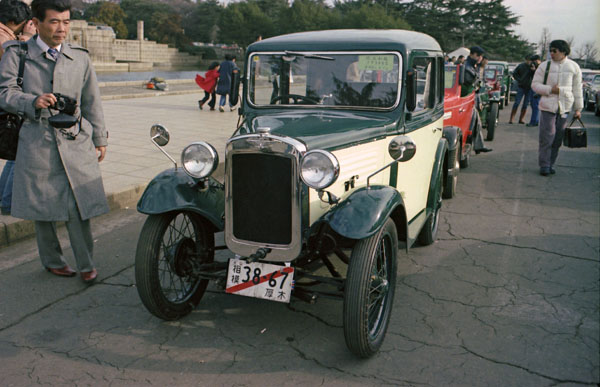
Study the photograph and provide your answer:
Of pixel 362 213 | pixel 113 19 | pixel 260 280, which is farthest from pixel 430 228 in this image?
pixel 113 19

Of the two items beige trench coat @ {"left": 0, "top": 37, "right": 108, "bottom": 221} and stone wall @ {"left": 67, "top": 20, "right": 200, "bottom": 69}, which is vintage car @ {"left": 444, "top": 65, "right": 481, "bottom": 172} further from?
stone wall @ {"left": 67, "top": 20, "right": 200, "bottom": 69}

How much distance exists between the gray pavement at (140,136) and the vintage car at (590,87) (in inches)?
549

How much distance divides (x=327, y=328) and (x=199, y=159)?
4.57 ft

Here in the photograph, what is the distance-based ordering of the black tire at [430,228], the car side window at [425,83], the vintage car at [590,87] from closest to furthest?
the car side window at [425,83], the black tire at [430,228], the vintage car at [590,87]

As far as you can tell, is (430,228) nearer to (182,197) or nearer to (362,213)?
(362,213)

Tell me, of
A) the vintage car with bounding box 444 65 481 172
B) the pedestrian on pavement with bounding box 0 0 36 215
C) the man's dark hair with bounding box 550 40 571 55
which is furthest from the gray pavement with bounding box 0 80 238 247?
the man's dark hair with bounding box 550 40 571 55

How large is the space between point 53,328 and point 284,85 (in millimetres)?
2457

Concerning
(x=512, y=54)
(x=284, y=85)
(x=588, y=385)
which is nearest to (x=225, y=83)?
(x=284, y=85)

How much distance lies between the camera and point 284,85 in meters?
4.37

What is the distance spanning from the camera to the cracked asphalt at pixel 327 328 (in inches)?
119

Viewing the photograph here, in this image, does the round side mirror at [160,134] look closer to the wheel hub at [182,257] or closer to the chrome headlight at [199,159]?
the chrome headlight at [199,159]

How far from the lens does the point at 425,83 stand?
4.88 meters

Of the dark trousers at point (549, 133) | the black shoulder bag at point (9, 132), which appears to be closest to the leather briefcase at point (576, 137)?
the dark trousers at point (549, 133)

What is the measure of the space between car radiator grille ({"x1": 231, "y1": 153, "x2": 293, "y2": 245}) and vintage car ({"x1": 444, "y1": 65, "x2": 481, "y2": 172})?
5431 millimetres
